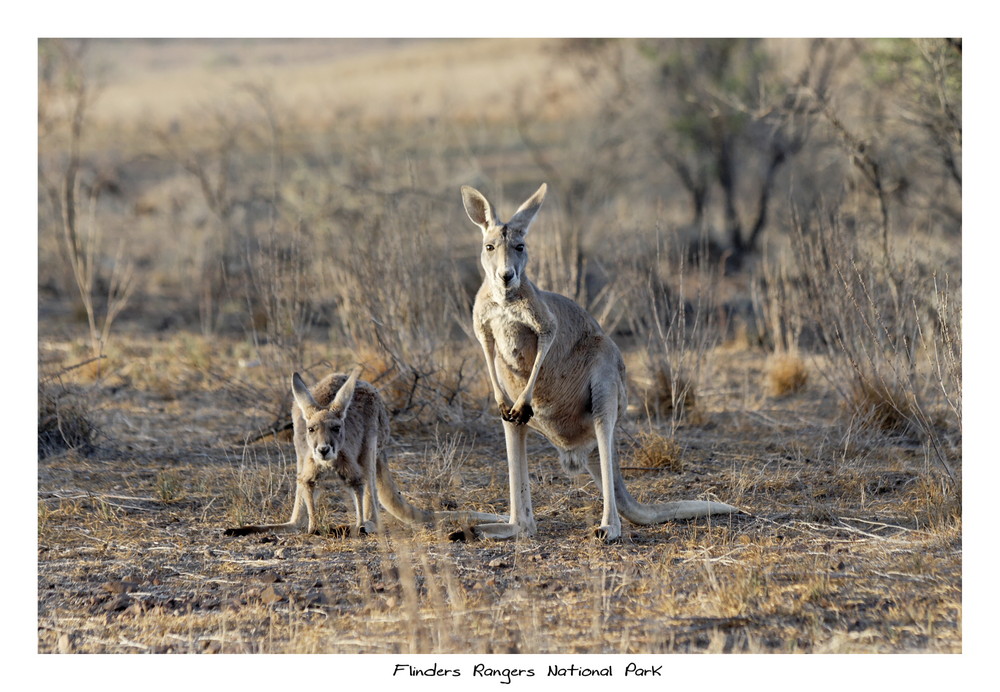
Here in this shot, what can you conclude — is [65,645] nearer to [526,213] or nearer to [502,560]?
[502,560]

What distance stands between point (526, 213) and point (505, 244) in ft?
0.72

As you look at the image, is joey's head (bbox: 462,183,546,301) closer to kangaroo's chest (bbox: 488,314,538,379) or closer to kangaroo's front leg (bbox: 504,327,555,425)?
kangaroo's chest (bbox: 488,314,538,379)

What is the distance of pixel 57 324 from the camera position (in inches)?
454

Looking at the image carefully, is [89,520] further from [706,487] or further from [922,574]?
[922,574]

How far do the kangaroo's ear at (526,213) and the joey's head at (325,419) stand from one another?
1070 mm

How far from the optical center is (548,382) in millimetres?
5234

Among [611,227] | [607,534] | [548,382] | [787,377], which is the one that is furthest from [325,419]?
[611,227]

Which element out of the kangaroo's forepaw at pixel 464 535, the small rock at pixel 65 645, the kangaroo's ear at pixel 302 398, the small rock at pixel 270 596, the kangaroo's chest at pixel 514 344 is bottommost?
the small rock at pixel 65 645

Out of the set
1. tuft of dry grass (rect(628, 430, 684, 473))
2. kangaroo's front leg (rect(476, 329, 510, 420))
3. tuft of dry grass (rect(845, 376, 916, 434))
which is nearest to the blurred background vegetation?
tuft of dry grass (rect(845, 376, 916, 434))

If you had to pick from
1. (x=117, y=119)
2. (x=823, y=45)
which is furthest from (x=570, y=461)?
(x=117, y=119)

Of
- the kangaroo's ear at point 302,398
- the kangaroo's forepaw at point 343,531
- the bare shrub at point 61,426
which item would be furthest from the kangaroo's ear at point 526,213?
the bare shrub at point 61,426

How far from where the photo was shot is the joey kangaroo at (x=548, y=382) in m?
5.05

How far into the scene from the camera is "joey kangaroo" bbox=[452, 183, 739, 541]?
5.05 metres

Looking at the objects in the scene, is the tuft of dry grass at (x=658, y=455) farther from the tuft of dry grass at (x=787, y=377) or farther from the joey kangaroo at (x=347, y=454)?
the tuft of dry grass at (x=787, y=377)
